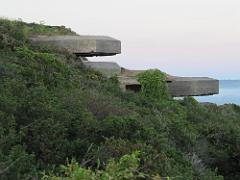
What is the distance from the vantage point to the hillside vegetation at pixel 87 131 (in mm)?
5629

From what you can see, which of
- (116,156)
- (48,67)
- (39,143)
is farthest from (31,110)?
(48,67)

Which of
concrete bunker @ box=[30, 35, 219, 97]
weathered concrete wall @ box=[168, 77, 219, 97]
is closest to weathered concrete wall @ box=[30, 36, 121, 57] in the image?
concrete bunker @ box=[30, 35, 219, 97]

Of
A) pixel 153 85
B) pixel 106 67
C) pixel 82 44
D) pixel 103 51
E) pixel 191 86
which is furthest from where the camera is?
pixel 191 86

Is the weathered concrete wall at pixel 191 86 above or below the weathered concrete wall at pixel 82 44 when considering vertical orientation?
below

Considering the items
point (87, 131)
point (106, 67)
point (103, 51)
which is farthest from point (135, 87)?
point (87, 131)

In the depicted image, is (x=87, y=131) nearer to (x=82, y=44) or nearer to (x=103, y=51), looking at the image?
(x=82, y=44)

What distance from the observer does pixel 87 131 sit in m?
7.57

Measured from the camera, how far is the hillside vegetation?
5.63 m

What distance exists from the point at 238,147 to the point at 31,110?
5366 millimetres

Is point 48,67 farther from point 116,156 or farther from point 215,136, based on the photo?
point 116,156

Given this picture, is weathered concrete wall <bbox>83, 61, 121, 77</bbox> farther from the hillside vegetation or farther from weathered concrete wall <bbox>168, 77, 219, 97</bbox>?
weathered concrete wall <bbox>168, 77, 219, 97</bbox>

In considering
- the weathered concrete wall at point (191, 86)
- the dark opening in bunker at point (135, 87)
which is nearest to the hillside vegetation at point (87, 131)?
the dark opening in bunker at point (135, 87)

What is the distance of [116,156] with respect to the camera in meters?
6.23

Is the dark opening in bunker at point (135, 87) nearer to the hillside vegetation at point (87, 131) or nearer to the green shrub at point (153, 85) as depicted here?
the green shrub at point (153, 85)
